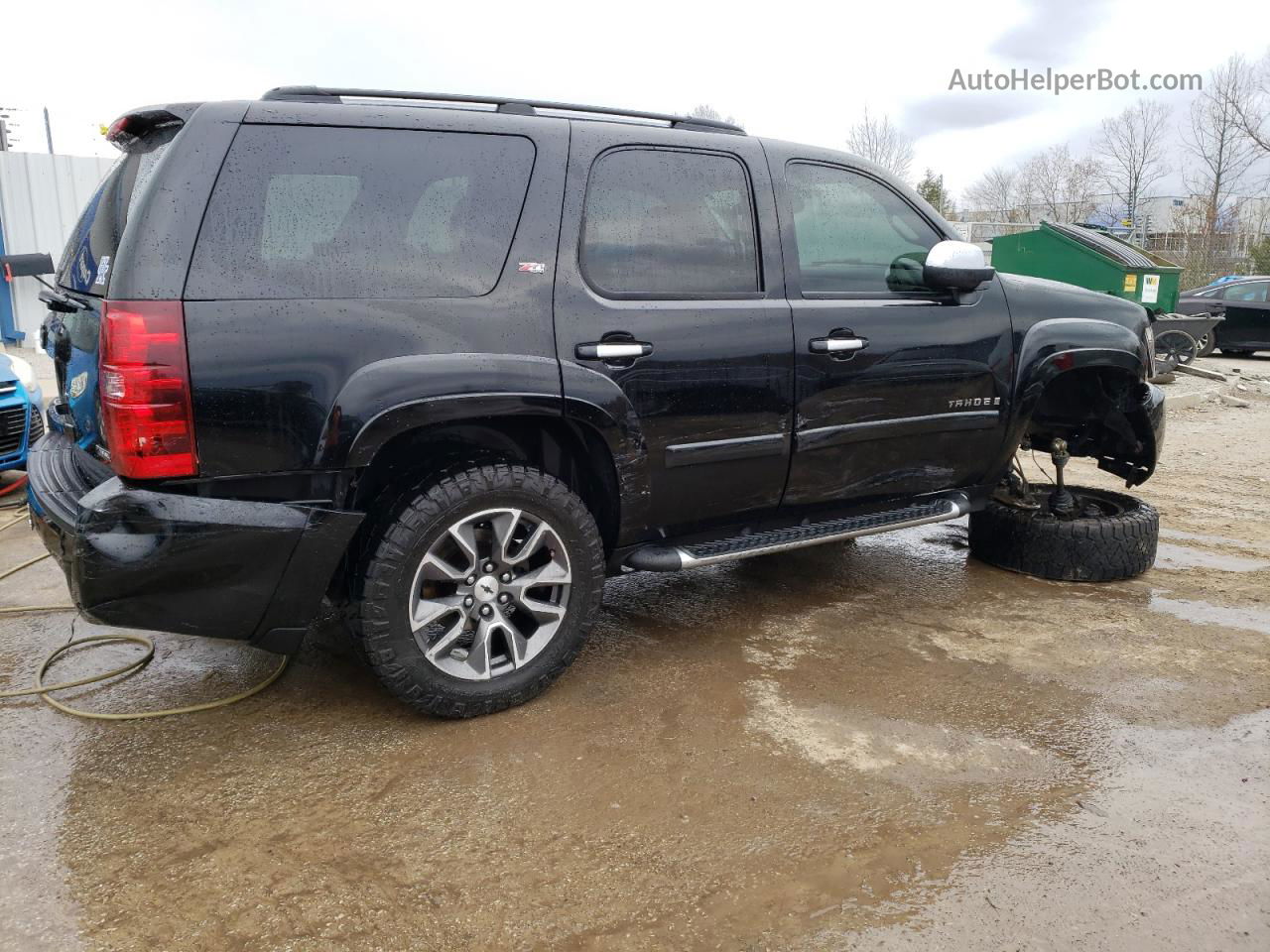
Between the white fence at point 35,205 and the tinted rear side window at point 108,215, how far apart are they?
9736 millimetres

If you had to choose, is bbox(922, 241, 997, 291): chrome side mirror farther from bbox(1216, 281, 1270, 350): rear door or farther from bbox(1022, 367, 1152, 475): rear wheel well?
bbox(1216, 281, 1270, 350): rear door

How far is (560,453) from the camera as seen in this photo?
3.38m

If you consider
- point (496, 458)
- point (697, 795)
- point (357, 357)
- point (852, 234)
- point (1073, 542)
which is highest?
point (852, 234)

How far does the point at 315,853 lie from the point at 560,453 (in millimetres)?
1474

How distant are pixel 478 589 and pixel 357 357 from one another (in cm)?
81

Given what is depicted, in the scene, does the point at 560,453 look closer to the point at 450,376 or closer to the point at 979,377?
the point at 450,376

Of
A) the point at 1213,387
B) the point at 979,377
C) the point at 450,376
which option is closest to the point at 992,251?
the point at 1213,387

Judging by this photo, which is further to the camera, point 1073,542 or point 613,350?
point 1073,542

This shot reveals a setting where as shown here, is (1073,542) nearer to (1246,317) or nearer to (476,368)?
(476,368)

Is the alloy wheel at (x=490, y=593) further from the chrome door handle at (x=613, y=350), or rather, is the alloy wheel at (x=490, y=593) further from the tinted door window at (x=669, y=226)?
the tinted door window at (x=669, y=226)

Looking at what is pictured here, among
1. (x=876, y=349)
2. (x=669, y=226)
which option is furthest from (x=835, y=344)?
(x=669, y=226)

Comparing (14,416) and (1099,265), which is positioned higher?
(1099,265)

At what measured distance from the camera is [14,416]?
19.6ft

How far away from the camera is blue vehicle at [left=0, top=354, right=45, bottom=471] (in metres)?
5.95
